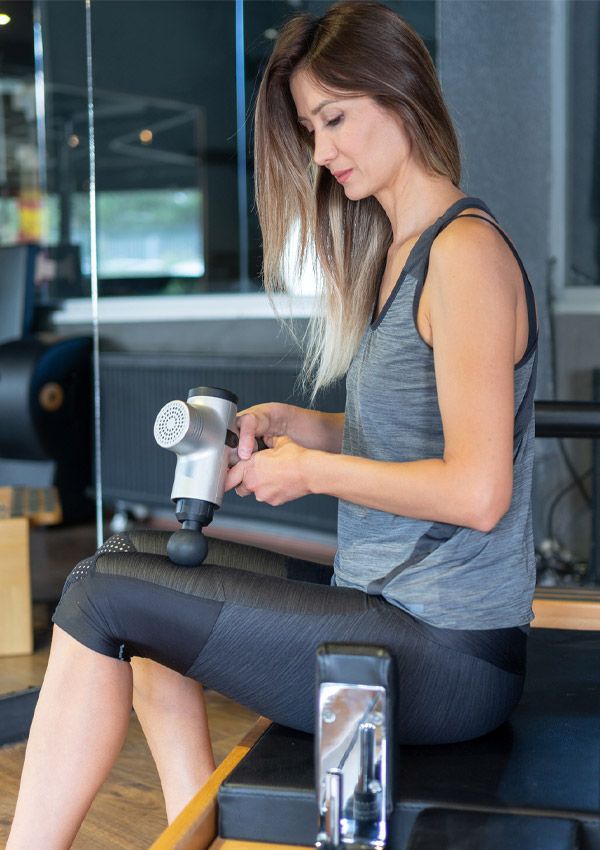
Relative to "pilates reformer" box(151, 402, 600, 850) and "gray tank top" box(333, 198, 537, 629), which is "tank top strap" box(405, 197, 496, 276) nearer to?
"gray tank top" box(333, 198, 537, 629)

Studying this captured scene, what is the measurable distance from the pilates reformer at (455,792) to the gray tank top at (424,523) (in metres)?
0.13

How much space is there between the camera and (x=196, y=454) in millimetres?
1151

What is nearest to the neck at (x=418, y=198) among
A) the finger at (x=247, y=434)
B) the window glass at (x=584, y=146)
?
the finger at (x=247, y=434)

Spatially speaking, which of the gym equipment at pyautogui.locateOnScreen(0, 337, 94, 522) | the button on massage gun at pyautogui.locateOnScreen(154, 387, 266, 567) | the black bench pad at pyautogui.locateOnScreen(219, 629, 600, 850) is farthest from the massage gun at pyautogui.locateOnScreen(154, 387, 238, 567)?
the gym equipment at pyautogui.locateOnScreen(0, 337, 94, 522)

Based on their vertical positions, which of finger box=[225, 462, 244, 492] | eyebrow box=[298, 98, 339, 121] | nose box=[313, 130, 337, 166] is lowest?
finger box=[225, 462, 244, 492]

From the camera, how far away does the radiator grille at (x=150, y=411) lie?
3371 mm

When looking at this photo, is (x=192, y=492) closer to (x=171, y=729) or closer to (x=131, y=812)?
(x=171, y=729)

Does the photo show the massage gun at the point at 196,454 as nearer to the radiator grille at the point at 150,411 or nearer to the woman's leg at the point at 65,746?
the woman's leg at the point at 65,746

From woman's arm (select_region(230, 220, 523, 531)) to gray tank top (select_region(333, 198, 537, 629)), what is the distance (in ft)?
0.17

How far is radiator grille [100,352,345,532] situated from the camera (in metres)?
3.37

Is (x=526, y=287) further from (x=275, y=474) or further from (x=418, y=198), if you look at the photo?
(x=275, y=474)

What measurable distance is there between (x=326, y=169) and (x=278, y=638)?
653 millimetres

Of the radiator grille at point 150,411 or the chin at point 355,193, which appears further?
the radiator grille at point 150,411

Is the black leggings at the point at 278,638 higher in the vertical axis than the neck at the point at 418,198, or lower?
lower
